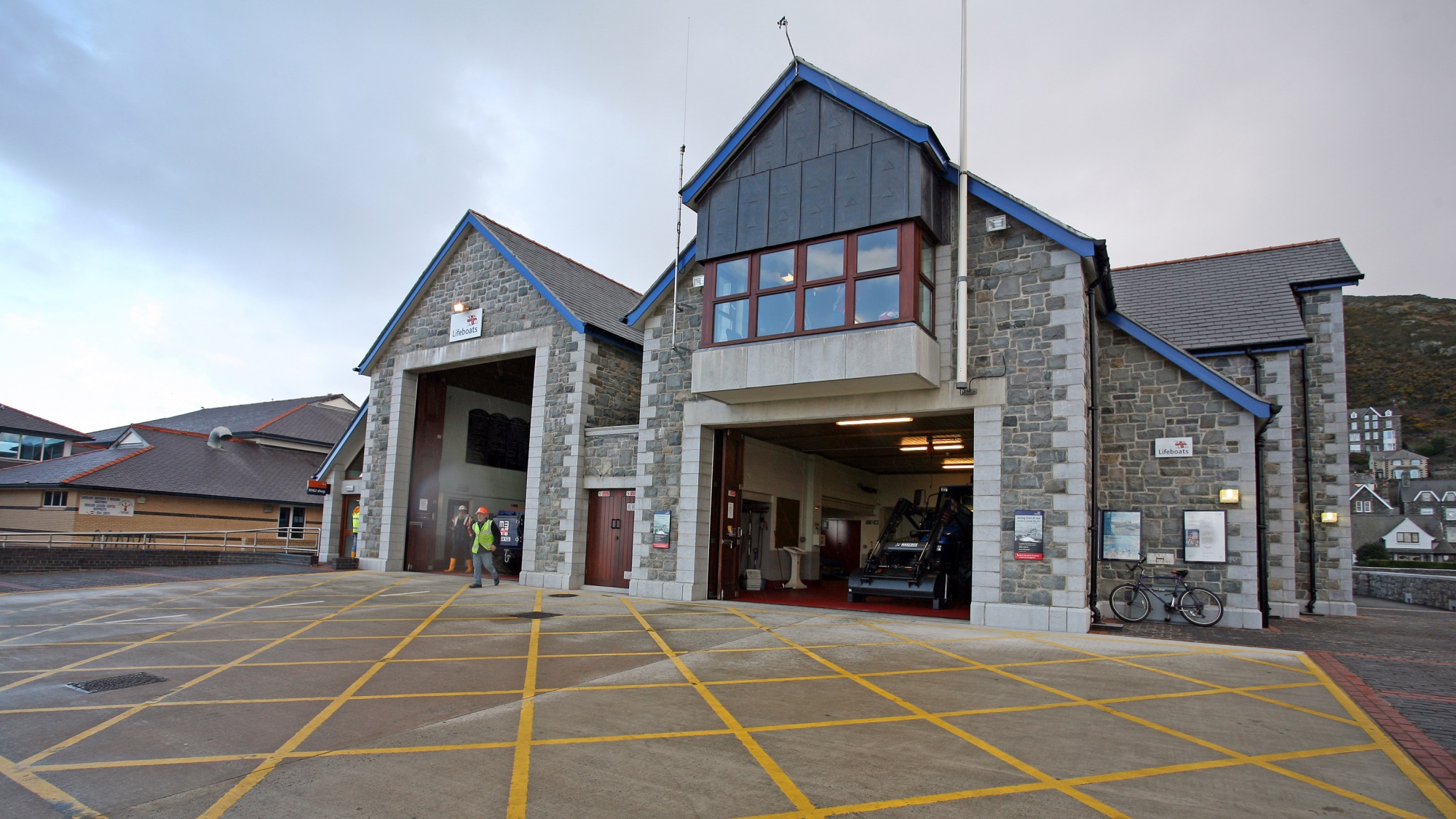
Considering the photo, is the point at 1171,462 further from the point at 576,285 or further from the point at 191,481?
the point at 191,481

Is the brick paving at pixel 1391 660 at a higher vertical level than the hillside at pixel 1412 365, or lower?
lower

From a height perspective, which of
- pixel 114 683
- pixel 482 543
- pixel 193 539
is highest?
pixel 482 543

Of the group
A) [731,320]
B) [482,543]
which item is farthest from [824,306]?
[482,543]

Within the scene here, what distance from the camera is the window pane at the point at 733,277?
14453 millimetres

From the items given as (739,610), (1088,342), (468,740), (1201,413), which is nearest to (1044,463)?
(1088,342)

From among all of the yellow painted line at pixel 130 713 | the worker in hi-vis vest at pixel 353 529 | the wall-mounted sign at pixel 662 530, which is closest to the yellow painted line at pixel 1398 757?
the yellow painted line at pixel 130 713

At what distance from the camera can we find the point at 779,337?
1365 cm

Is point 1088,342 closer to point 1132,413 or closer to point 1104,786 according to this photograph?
point 1132,413

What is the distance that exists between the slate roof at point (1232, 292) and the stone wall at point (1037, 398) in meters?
5.96

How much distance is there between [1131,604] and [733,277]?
368 inches

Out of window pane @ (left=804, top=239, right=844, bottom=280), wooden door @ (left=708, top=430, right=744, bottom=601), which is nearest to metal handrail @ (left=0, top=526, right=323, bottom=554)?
wooden door @ (left=708, top=430, right=744, bottom=601)

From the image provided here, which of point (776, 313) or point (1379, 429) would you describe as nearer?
point (776, 313)

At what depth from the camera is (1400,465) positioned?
10756cm

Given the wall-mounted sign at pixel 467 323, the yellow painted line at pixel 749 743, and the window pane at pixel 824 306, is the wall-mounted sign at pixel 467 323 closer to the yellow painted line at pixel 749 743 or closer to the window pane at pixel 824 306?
the window pane at pixel 824 306
